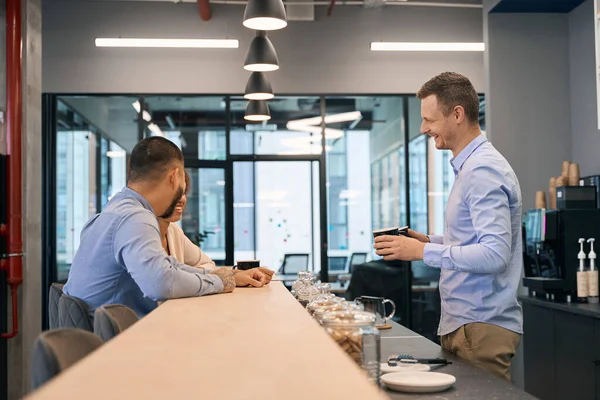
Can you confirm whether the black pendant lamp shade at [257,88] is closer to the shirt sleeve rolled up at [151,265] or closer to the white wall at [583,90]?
the white wall at [583,90]

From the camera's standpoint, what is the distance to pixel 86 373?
110 cm

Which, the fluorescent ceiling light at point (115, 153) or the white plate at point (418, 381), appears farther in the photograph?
the fluorescent ceiling light at point (115, 153)

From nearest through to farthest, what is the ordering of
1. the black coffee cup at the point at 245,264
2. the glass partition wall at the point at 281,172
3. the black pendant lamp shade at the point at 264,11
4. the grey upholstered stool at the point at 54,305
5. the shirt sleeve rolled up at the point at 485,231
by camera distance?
1. the shirt sleeve rolled up at the point at 485,231
2. the grey upholstered stool at the point at 54,305
3. the black coffee cup at the point at 245,264
4. the black pendant lamp shade at the point at 264,11
5. the glass partition wall at the point at 281,172

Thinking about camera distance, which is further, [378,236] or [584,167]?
[584,167]

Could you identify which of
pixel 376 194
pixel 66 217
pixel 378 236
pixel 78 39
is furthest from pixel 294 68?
pixel 378 236

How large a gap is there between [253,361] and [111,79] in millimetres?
6835

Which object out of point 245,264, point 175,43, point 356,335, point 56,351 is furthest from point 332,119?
point 56,351

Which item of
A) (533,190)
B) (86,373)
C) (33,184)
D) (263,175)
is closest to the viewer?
(86,373)

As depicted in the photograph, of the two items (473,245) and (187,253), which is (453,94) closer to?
(473,245)

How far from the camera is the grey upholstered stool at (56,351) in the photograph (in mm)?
1309

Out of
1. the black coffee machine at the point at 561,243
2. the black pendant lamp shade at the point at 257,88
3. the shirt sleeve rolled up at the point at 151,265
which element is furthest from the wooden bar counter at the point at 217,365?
the black pendant lamp shade at the point at 257,88

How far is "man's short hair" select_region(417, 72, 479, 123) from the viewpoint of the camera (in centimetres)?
264

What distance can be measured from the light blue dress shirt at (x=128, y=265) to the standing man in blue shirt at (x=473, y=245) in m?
0.69

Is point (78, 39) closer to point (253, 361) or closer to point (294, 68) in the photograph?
point (294, 68)
